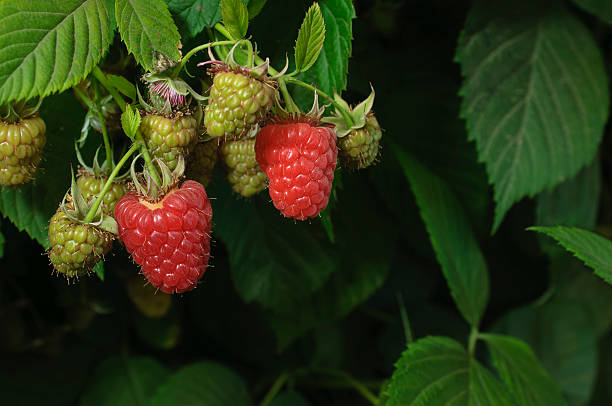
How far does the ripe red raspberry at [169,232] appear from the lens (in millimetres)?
551

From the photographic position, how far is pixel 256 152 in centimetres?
60

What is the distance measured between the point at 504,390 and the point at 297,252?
441 mm

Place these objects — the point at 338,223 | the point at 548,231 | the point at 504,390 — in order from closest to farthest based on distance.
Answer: the point at 548,231 → the point at 504,390 → the point at 338,223

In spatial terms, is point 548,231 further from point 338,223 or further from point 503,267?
point 503,267

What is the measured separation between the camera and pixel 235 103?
52cm

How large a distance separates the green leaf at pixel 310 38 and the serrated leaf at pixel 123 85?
17cm

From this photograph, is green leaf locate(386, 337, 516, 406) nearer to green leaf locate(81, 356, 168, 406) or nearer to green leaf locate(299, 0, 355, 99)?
green leaf locate(299, 0, 355, 99)

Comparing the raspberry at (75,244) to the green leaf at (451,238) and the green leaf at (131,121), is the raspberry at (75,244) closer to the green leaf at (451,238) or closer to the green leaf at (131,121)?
the green leaf at (131,121)

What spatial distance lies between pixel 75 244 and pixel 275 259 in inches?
24.0

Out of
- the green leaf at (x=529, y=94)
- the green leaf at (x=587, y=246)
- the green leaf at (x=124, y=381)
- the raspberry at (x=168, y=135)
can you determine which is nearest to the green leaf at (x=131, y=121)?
the raspberry at (x=168, y=135)

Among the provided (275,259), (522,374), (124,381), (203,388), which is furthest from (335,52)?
(124,381)

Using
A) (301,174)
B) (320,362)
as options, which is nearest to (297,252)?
(320,362)

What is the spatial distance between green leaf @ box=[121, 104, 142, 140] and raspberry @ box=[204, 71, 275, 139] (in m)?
0.06

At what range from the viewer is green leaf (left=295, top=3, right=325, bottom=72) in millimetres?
556
